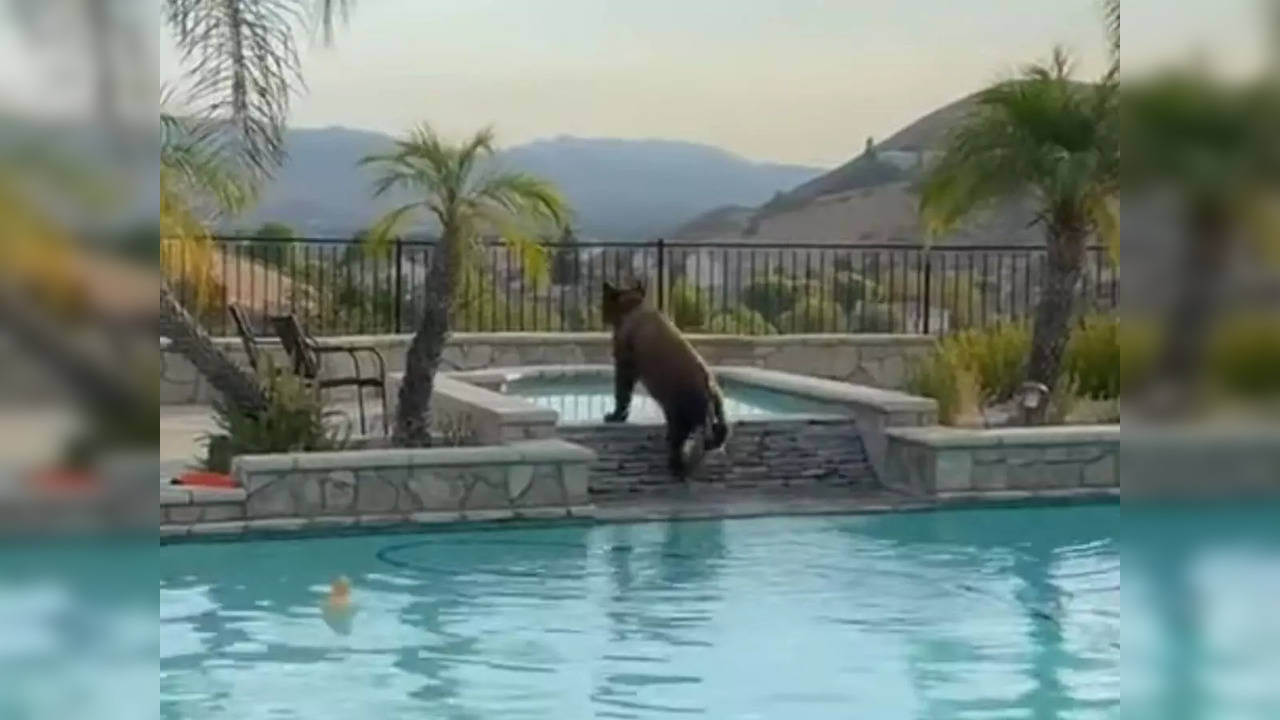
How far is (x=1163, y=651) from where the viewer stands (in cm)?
175

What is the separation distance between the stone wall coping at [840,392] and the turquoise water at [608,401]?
0.21 ft

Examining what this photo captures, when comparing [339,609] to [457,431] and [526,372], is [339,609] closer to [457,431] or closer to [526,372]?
[457,431]

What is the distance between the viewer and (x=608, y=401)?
1439 centimetres

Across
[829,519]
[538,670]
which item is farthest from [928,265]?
[538,670]

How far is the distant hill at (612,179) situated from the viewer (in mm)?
20781

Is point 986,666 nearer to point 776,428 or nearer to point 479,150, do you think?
point 776,428

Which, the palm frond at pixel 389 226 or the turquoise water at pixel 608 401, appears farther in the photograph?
the turquoise water at pixel 608 401

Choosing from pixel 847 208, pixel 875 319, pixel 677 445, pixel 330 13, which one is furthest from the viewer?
pixel 847 208

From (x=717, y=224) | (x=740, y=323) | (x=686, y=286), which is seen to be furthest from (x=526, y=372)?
(x=717, y=224)

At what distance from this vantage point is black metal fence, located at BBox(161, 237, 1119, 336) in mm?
16938

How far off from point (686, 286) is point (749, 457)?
7289 mm

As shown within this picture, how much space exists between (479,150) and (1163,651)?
9562mm

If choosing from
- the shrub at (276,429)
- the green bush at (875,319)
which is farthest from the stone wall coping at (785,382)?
the shrub at (276,429)

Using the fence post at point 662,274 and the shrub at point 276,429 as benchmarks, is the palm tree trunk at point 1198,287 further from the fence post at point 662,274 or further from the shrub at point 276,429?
the fence post at point 662,274
